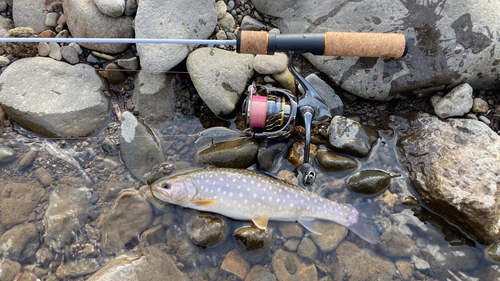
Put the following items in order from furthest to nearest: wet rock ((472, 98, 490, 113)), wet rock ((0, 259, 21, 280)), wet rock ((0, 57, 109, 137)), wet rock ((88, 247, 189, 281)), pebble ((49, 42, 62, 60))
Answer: pebble ((49, 42, 62, 60)) → wet rock ((472, 98, 490, 113)) → wet rock ((0, 57, 109, 137)) → wet rock ((0, 259, 21, 280)) → wet rock ((88, 247, 189, 281))

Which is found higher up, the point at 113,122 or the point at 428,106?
the point at 428,106

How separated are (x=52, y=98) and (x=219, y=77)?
2.08 m

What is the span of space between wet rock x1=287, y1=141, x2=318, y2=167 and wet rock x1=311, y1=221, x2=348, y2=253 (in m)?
0.78

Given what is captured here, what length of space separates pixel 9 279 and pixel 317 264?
11.1ft

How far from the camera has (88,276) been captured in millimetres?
2889

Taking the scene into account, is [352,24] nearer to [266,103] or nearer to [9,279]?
[266,103]

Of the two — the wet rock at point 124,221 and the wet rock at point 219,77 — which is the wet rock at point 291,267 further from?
the wet rock at point 219,77

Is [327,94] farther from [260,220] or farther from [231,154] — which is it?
[260,220]

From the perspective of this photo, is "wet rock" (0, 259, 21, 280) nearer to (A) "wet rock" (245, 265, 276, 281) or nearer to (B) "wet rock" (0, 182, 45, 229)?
(B) "wet rock" (0, 182, 45, 229)

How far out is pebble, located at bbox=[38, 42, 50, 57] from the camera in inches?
134

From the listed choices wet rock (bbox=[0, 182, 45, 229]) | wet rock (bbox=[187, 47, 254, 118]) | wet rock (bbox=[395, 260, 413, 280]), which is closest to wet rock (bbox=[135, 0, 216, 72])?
wet rock (bbox=[187, 47, 254, 118])

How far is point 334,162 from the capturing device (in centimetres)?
327

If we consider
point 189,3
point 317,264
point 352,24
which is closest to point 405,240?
point 317,264

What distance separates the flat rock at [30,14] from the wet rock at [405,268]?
17.8 feet
